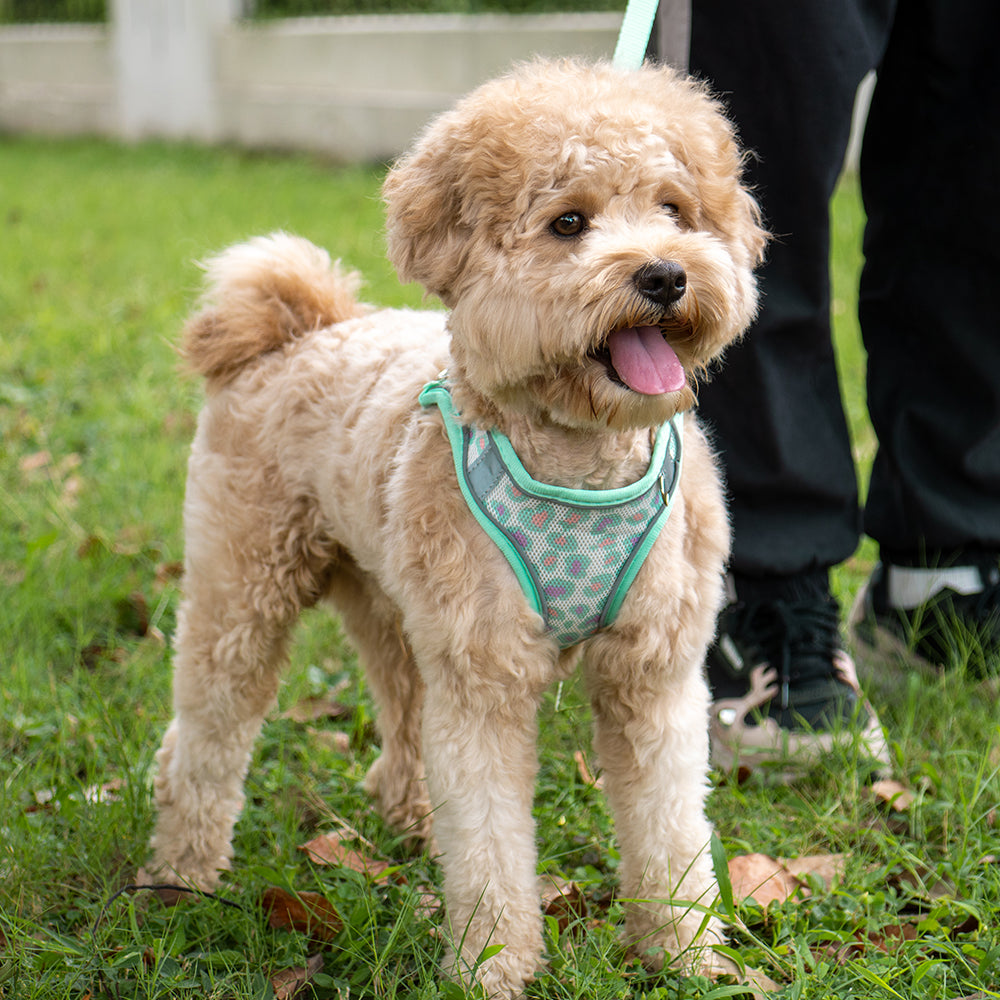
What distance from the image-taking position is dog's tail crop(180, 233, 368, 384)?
2.48 m

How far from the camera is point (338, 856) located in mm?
2297

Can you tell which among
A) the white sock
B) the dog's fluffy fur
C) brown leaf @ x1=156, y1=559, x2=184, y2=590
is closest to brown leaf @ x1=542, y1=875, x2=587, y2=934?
the dog's fluffy fur

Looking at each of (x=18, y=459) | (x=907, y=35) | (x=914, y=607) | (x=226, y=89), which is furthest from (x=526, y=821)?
(x=226, y=89)

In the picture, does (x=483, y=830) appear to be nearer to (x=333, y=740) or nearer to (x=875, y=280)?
(x=333, y=740)

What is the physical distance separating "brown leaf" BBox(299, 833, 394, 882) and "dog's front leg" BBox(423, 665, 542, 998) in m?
0.35

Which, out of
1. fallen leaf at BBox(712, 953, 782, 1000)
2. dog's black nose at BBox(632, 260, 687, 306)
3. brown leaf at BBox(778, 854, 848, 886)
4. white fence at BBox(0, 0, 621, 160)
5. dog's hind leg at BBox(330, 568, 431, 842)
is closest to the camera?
dog's black nose at BBox(632, 260, 687, 306)

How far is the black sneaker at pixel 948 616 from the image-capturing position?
2850 millimetres

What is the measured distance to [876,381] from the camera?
291cm

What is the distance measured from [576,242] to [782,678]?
1328mm

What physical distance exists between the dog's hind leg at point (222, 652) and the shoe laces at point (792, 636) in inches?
41.1

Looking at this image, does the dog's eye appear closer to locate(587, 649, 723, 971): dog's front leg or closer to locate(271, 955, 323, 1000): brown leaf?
locate(587, 649, 723, 971): dog's front leg

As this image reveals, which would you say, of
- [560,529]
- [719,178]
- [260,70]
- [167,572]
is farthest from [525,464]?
[260,70]

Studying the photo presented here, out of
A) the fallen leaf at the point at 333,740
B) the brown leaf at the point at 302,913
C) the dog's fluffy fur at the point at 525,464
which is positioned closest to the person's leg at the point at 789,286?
the dog's fluffy fur at the point at 525,464

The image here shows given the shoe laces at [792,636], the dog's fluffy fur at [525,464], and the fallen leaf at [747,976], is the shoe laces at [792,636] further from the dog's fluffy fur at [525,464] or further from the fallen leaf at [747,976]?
the fallen leaf at [747,976]
